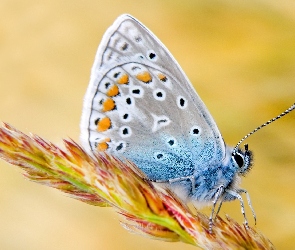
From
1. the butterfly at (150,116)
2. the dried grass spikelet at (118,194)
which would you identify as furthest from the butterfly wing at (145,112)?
the dried grass spikelet at (118,194)

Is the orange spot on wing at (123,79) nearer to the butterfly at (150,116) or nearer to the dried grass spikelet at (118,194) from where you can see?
the butterfly at (150,116)

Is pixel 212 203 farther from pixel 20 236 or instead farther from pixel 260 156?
pixel 20 236

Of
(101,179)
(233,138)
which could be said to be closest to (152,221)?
(101,179)

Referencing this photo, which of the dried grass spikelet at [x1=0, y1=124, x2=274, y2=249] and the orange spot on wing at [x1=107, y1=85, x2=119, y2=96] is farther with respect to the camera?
the orange spot on wing at [x1=107, y1=85, x2=119, y2=96]

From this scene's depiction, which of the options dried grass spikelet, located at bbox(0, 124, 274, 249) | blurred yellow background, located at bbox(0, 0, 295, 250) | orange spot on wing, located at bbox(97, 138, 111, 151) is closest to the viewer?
dried grass spikelet, located at bbox(0, 124, 274, 249)

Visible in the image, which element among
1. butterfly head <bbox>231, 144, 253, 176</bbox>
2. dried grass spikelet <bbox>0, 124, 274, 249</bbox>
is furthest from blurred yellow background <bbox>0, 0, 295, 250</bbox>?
dried grass spikelet <bbox>0, 124, 274, 249</bbox>

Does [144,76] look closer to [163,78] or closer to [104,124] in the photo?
[163,78]

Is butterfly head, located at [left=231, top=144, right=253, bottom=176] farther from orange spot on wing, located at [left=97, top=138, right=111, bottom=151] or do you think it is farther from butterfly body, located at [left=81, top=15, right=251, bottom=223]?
orange spot on wing, located at [left=97, top=138, right=111, bottom=151]

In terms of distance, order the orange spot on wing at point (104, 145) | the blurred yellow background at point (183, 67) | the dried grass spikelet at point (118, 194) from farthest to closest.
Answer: the blurred yellow background at point (183, 67) → the orange spot on wing at point (104, 145) → the dried grass spikelet at point (118, 194)
